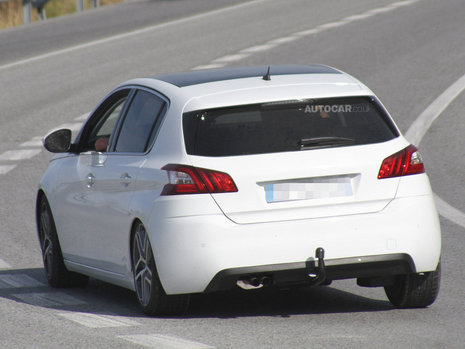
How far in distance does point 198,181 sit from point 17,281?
108 inches

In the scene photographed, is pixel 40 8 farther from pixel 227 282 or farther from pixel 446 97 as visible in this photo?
pixel 227 282

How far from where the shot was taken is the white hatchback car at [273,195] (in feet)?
24.3

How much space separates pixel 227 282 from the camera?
7.46 metres

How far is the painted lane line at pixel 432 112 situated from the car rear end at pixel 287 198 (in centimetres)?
884

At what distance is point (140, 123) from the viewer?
27.5ft

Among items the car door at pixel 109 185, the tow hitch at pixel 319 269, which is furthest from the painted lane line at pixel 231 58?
the tow hitch at pixel 319 269

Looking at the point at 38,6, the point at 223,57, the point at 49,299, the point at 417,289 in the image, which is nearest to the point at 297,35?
the point at 223,57

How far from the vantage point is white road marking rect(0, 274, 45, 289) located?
9.45 meters

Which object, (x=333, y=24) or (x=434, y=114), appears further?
(x=333, y=24)

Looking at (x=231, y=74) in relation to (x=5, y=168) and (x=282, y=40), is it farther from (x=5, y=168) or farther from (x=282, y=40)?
(x=282, y=40)

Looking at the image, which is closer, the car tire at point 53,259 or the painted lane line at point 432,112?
the car tire at point 53,259

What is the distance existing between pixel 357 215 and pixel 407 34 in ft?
62.8

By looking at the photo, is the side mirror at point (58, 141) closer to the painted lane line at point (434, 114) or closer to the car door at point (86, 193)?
the car door at point (86, 193)

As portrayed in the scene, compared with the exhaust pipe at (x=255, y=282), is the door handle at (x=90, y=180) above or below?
above
